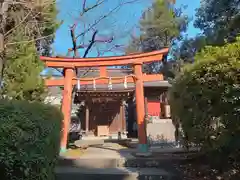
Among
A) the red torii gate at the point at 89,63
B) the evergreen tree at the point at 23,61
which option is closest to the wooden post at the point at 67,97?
the red torii gate at the point at 89,63

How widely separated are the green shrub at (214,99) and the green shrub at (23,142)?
272 centimetres

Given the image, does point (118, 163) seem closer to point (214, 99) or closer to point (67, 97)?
point (67, 97)

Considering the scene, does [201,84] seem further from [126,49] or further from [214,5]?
[214,5]

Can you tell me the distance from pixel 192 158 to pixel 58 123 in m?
3.84

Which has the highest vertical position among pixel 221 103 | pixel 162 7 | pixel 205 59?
pixel 162 7

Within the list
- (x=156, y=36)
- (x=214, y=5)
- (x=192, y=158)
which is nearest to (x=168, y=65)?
(x=156, y=36)

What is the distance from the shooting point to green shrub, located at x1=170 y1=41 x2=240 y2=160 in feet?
13.1

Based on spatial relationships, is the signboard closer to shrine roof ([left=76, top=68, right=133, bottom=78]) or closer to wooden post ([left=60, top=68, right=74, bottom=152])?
shrine roof ([left=76, top=68, right=133, bottom=78])

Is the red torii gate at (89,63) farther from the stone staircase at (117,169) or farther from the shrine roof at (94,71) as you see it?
the shrine roof at (94,71)

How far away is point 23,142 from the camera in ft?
10.7

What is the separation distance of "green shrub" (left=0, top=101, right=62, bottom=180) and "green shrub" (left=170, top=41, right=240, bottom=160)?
2.72 meters

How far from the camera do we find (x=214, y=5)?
15773 millimetres

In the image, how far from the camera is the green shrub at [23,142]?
125 inches

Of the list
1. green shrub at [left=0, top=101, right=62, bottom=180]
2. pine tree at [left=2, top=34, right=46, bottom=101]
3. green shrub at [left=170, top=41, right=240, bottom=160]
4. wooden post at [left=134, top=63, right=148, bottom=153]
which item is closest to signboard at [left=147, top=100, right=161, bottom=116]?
wooden post at [left=134, top=63, right=148, bottom=153]
